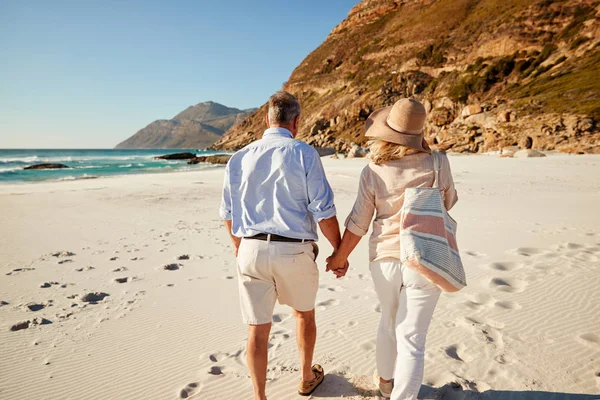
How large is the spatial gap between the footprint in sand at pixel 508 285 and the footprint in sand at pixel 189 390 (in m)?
3.64

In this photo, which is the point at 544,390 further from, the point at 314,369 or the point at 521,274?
the point at 521,274

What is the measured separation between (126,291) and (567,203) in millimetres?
11053

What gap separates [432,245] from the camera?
1.95 metres

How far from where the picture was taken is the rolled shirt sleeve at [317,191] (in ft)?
7.14

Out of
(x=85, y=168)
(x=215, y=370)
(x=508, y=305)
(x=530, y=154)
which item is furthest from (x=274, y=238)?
(x=85, y=168)

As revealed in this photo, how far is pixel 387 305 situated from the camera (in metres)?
2.21

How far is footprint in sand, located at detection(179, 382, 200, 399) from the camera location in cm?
261

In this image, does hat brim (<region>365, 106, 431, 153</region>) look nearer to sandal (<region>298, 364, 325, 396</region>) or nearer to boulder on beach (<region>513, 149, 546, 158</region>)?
sandal (<region>298, 364, 325, 396</region>)

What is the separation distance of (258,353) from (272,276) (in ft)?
1.72

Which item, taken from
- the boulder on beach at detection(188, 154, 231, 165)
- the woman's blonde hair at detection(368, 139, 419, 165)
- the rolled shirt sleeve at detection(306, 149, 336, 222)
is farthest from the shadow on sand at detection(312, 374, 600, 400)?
the boulder on beach at detection(188, 154, 231, 165)

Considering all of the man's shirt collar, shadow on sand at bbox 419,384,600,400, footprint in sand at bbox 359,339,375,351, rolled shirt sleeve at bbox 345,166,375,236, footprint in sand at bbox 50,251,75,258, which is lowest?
footprint in sand at bbox 359,339,375,351

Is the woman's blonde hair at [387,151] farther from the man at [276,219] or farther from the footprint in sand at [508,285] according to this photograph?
the footprint in sand at [508,285]

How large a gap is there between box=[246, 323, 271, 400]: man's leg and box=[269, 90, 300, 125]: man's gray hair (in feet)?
4.54

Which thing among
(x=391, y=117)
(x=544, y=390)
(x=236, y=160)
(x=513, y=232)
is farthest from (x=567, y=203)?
(x=236, y=160)
